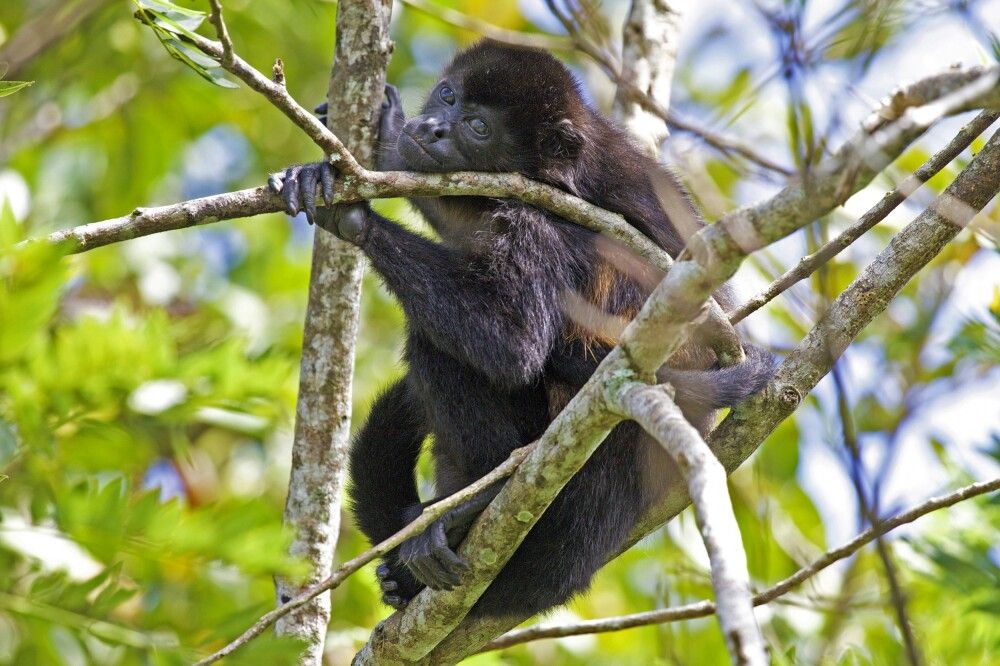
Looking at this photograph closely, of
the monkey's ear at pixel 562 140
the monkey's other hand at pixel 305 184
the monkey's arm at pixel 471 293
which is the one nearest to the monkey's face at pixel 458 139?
the monkey's ear at pixel 562 140

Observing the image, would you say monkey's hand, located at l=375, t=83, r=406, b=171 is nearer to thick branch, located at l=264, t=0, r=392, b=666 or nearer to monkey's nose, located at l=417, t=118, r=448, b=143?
monkey's nose, located at l=417, t=118, r=448, b=143

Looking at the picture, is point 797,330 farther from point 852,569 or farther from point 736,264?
point 736,264

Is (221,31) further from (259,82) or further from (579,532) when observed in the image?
(579,532)

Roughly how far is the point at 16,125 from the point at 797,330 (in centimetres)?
582

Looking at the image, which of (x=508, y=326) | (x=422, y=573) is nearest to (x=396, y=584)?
(x=422, y=573)

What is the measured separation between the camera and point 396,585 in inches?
182

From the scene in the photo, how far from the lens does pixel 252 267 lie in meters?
8.55

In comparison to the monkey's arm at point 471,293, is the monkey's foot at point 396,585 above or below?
below

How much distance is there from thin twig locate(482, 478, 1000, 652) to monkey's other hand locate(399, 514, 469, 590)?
55cm

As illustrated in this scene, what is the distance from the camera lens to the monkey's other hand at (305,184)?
3.80m

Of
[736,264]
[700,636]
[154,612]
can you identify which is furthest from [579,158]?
[700,636]

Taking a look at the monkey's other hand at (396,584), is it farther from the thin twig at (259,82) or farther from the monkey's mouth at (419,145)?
the thin twig at (259,82)

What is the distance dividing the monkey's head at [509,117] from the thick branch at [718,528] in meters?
2.60

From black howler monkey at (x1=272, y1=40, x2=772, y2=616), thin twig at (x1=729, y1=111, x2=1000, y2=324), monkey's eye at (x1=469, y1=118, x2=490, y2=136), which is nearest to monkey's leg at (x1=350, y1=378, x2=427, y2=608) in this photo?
black howler monkey at (x1=272, y1=40, x2=772, y2=616)
